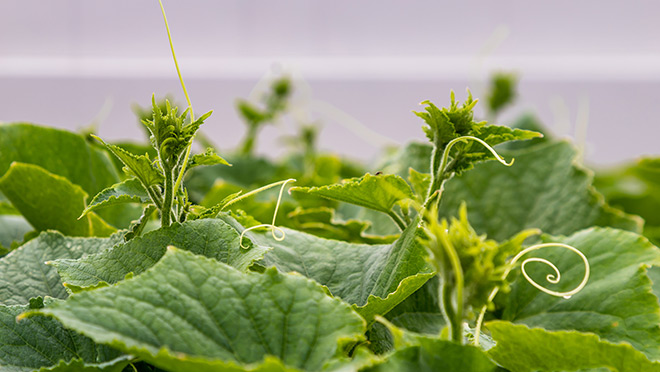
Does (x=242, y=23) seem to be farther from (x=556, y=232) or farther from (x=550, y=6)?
(x=556, y=232)

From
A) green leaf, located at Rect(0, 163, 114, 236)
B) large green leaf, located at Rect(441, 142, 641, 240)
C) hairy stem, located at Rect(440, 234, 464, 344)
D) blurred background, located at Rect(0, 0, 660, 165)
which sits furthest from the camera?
blurred background, located at Rect(0, 0, 660, 165)

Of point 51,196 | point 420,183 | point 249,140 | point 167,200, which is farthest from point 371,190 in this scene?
point 249,140

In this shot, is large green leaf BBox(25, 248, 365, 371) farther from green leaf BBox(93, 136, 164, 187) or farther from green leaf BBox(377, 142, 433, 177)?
green leaf BBox(377, 142, 433, 177)

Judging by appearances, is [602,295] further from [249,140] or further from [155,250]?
[249,140]

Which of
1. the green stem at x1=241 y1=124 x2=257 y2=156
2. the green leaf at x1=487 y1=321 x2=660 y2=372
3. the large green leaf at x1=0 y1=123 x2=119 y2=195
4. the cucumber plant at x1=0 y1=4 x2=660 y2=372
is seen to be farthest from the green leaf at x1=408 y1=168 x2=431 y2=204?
the green stem at x1=241 y1=124 x2=257 y2=156

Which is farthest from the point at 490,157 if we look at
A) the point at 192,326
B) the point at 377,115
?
the point at 377,115
